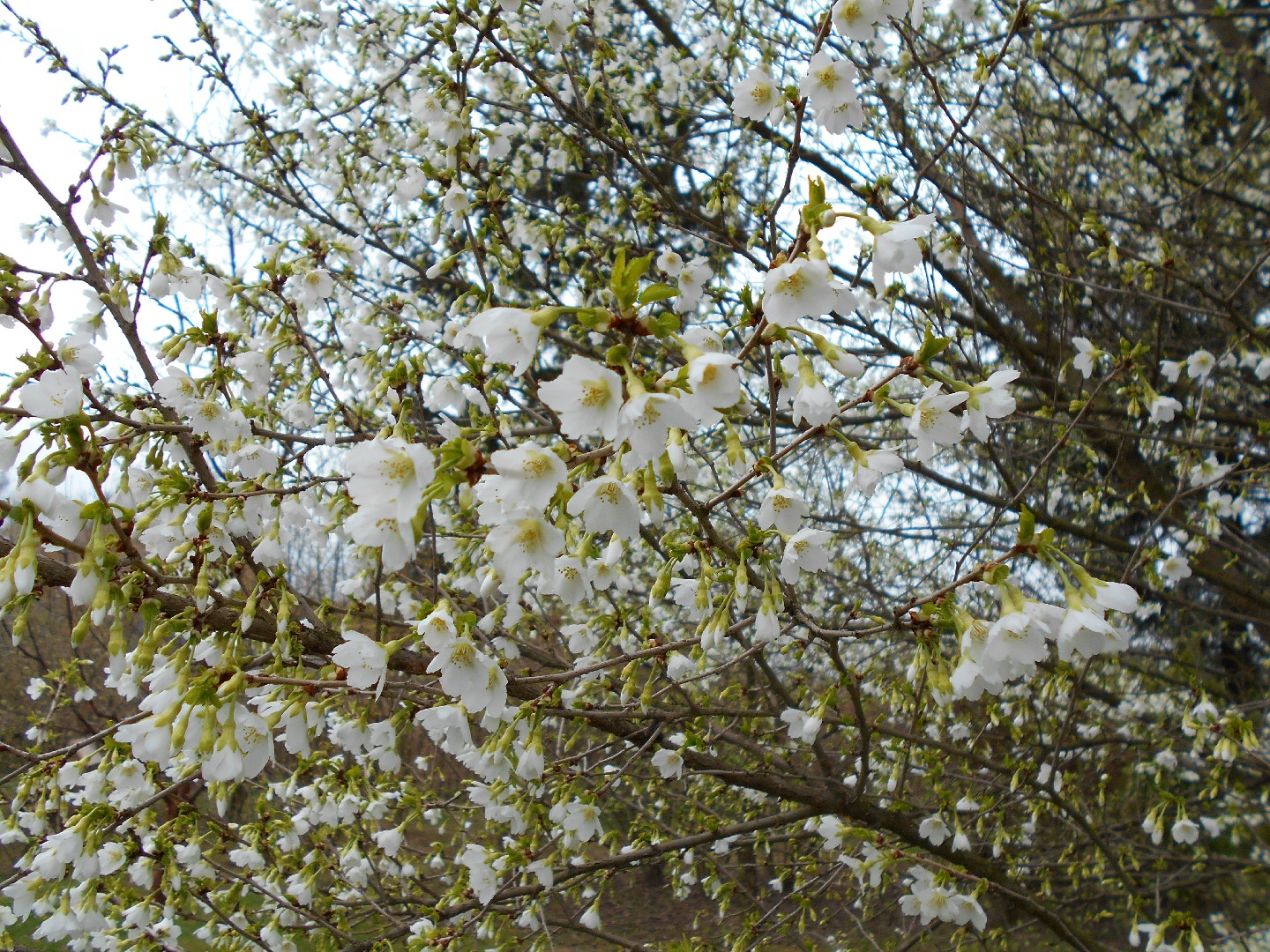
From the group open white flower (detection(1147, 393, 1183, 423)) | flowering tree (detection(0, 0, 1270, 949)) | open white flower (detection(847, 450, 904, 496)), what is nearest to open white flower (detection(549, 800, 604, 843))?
flowering tree (detection(0, 0, 1270, 949))

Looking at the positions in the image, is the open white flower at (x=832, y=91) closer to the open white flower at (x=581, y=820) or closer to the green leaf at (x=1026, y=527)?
the green leaf at (x=1026, y=527)

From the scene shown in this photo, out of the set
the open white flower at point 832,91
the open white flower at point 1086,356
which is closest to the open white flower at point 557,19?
the open white flower at point 832,91

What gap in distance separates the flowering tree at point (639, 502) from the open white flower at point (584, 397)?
11mm

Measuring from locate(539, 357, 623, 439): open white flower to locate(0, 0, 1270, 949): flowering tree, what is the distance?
0.01 m

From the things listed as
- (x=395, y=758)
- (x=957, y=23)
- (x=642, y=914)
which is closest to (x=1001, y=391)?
(x=395, y=758)

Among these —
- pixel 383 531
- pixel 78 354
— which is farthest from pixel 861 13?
pixel 78 354

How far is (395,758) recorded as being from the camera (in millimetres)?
2643

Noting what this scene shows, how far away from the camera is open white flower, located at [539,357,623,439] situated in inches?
58.6

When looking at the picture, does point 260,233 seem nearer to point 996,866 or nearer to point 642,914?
point 996,866

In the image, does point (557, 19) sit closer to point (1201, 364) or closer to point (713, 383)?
point (713, 383)

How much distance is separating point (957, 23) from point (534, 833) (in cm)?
574

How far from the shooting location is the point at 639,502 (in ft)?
5.52

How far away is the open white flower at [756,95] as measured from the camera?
2832 millimetres

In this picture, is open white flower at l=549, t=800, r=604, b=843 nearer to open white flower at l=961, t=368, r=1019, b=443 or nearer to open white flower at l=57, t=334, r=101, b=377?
open white flower at l=961, t=368, r=1019, b=443
